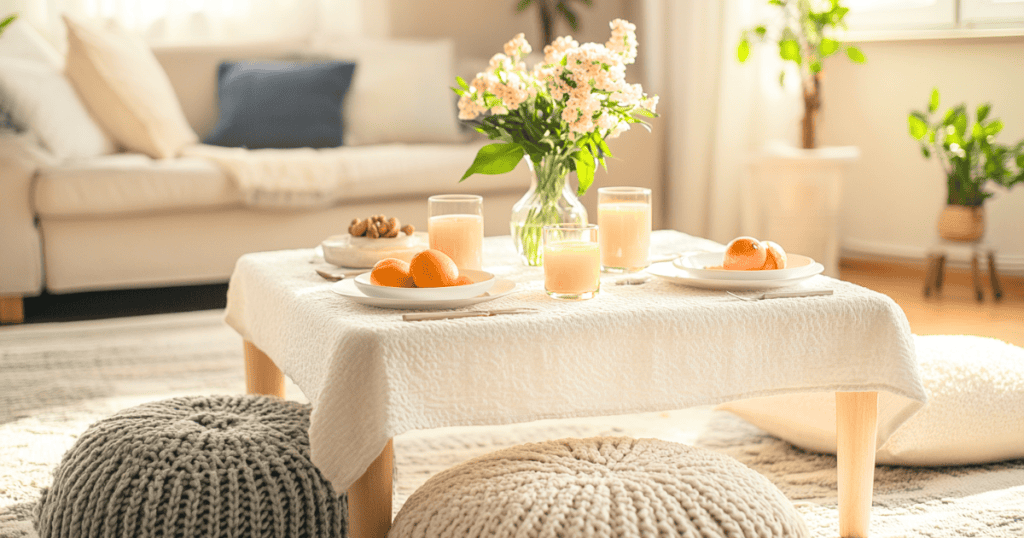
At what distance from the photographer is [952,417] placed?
182 cm

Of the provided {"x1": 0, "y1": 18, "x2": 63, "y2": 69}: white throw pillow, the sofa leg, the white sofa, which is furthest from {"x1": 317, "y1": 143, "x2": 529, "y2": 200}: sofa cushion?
{"x1": 0, "y1": 18, "x2": 63, "y2": 69}: white throw pillow

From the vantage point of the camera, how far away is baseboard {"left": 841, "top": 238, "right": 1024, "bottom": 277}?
362 centimetres

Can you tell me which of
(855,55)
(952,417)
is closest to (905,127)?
(855,55)

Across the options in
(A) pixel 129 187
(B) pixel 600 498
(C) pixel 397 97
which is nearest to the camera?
(B) pixel 600 498

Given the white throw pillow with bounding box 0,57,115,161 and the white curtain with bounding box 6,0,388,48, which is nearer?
the white throw pillow with bounding box 0,57,115,161

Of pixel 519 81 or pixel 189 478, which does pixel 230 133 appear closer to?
pixel 519 81

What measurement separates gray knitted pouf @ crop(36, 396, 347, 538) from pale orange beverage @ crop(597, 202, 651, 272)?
0.57 metres

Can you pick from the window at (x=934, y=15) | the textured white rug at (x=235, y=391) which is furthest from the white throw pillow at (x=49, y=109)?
the window at (x=934, y=15)

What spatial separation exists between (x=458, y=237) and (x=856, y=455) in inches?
27.7

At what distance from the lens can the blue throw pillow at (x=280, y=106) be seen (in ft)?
11.9

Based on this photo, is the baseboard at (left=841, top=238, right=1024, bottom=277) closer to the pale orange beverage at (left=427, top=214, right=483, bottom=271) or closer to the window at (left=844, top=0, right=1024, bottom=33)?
the window at (left=844, top=0, right=1024, bottom=33)

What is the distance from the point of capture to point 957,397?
1.84m

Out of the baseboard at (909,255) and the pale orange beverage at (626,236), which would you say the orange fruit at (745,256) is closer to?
the pale orange beverage at (626,236)

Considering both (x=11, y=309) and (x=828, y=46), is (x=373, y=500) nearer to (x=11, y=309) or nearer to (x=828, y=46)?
(x=11, y=309)
